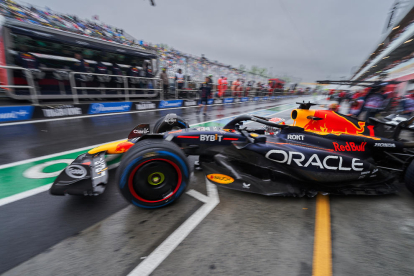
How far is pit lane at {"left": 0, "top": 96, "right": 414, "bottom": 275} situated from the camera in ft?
4.62

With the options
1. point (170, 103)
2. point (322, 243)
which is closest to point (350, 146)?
point (322, 243)

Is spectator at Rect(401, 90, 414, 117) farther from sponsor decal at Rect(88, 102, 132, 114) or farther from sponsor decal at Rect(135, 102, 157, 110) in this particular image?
sponsor decal at Rect(88, 102, 132, 114)

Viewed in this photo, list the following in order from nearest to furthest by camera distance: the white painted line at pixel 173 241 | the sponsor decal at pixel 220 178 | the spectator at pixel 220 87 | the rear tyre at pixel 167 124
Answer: the white painted line at pixel 173 241, the sponsor decal at pixel 220 178, the rear tyre at pixel 167 124, the spectator at pixel 220 87

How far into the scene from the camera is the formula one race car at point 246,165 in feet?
6.22

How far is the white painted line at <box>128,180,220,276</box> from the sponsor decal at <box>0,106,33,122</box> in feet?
21.2

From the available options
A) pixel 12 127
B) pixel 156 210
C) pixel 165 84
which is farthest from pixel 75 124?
pixel 165 84

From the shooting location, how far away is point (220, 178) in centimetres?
234

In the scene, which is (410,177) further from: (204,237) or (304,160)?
(204,237)

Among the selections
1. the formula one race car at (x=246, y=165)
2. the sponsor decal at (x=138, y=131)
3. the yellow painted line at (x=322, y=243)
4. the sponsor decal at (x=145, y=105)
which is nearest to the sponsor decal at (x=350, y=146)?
the formula one race car at (x=246, y=165)

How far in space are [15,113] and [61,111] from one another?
118 centimetres

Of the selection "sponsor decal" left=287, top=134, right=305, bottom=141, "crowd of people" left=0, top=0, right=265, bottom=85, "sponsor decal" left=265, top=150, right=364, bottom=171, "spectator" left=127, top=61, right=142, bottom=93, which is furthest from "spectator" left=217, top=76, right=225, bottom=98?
"sponsor decal" left=265, top=150, right=364, bottom=171

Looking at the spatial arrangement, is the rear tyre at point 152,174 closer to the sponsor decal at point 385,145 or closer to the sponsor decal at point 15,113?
the sponsor decal at point 385,145

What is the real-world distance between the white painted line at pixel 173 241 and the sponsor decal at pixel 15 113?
6.45 metres

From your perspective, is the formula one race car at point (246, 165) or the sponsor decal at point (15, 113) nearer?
the formula one race car at point (246, 165)
